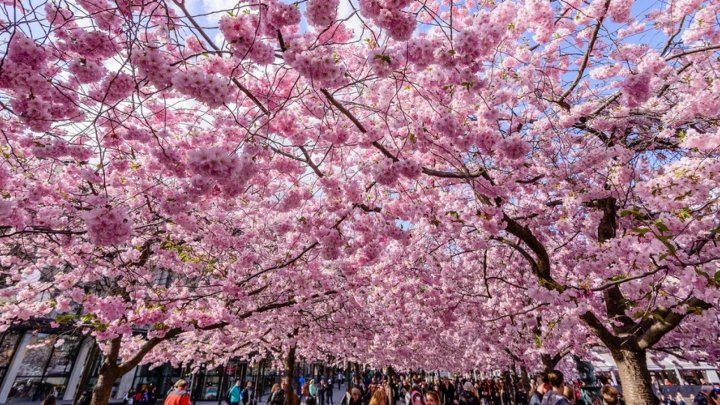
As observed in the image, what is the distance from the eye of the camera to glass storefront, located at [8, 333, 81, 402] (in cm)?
1702

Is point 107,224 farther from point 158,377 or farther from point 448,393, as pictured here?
point 158,377

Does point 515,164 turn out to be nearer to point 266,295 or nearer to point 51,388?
point 266,295

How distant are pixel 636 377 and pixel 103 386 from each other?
11.4 m

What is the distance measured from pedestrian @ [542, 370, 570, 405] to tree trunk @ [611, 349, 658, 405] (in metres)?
2.31

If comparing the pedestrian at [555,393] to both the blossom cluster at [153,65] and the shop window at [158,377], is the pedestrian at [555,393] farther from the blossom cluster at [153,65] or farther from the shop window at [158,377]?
the shop window at [158,377]

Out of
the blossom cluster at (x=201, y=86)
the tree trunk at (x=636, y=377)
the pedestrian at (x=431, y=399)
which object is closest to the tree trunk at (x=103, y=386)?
the pedestrian at (x=431, y=399)

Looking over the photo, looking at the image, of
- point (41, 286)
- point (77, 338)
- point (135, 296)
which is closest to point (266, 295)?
point (135, 296)

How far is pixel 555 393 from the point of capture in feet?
16.3

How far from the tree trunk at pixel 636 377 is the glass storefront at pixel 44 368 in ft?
70.1

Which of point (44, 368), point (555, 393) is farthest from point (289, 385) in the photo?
point (44, 368)

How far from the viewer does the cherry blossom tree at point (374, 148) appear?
12.2ft

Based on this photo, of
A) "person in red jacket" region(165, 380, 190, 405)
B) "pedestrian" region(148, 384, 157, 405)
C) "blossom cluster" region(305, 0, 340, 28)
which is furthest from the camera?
"pedestrian" region(148, 384, 157, 405)

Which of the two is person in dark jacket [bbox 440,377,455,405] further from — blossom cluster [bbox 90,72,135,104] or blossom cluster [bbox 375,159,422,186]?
blossom cluster [bbox 90,72,135,104]

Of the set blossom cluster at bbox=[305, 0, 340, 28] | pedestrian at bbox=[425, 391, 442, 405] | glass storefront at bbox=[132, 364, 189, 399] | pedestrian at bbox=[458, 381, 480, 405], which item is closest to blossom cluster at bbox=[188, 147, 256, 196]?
blossom cluster at bbox=[305, 0, 340, 28]
